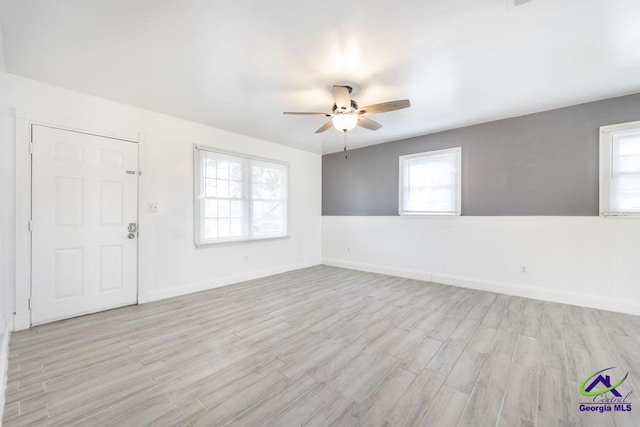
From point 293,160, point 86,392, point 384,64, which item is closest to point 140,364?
point 86,392

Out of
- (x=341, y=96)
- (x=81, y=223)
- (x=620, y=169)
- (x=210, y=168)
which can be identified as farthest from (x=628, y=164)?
(x=81, y=223)

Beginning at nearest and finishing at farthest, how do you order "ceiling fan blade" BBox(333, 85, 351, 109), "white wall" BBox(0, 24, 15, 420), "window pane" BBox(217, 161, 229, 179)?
"white wall" BBox(0, 24, 15, 420)
"ceiling fan blade" BBox(333, 85, 351, 109)
"window pane" BBox(217, 161, 229, 179)

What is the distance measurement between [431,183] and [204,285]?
4277 millimetres

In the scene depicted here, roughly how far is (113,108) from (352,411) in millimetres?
4226

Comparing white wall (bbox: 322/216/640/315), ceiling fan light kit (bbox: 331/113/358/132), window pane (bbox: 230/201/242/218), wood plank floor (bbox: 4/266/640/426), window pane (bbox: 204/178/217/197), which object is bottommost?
wood plank floor (bbox: 4/266/640/426)

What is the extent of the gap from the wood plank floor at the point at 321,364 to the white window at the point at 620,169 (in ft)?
4.39

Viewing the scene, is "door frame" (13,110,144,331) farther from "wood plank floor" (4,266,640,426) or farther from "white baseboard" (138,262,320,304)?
"white baseboard" (138,262,320,304)

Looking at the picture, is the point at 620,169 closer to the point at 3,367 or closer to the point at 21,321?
the point at 3,367

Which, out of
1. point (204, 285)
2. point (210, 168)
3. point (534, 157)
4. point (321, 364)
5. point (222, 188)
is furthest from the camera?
point (222, 188)

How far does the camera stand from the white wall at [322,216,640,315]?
317 centimetres

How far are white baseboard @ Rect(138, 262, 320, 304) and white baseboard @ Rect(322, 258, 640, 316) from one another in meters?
2.10

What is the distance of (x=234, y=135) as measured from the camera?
4.57 metres

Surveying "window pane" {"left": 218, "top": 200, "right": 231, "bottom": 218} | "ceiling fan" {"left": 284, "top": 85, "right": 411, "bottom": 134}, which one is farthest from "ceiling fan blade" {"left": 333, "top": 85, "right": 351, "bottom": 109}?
"window pane" {"left": 218, "top": 200, "right": 231, "bottom": 218}

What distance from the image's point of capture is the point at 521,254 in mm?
3787
